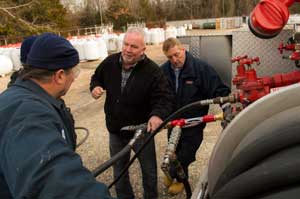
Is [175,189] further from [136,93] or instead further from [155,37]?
[155,37]

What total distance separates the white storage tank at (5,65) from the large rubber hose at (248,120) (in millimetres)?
11881

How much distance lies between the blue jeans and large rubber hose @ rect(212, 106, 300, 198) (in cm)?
212

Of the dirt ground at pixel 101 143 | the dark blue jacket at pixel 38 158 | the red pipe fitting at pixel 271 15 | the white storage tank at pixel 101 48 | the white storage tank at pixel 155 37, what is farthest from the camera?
the white storage tank at pixel 155 37

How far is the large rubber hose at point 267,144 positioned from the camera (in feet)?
3.27

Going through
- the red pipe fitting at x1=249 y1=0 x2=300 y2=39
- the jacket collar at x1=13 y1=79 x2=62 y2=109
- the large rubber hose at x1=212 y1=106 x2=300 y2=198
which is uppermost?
the red pipe fitting at x1=249 y1=0 x2=300 y2=39

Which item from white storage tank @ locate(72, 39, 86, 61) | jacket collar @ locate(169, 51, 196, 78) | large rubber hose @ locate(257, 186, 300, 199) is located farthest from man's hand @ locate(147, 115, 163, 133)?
white storage tank @ locate(72, 39, 86, 61)

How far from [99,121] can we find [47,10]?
26.2 meters

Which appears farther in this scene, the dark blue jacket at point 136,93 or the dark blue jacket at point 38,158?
the dark blue jacket at point 136,93

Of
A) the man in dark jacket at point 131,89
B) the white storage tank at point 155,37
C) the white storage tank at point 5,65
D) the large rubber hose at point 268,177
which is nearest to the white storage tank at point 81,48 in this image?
the white storage tank at point 5,65

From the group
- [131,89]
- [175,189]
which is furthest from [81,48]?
[131,89]

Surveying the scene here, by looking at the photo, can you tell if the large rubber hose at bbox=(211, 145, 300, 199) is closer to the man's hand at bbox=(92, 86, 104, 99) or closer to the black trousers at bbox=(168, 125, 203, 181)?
the man's hand at bbox=(92, 86, 104, 99)

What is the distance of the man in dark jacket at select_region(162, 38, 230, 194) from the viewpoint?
11.0 ft

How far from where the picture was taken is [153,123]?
2752 millimetres

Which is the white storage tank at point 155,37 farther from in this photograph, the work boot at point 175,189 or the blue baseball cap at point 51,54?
the blue baseball cap at point 51,54
